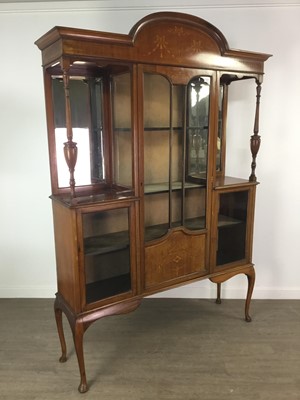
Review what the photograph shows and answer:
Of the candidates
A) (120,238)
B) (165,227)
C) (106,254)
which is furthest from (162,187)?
(106,254)

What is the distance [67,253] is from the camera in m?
1.91

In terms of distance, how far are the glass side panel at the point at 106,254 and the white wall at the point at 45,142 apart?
977 mm

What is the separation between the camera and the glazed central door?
2.05m

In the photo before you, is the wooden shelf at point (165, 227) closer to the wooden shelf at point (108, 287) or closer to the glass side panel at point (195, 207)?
the glass side panel at point (195, 207)

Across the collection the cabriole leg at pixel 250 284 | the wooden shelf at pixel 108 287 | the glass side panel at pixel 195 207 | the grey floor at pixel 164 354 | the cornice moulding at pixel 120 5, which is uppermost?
the cornice moulding at pixel 120 5

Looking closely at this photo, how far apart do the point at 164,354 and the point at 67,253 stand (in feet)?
3.27

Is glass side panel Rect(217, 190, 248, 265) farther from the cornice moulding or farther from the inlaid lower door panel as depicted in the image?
the cornice moulding

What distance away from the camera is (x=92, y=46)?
1696mm

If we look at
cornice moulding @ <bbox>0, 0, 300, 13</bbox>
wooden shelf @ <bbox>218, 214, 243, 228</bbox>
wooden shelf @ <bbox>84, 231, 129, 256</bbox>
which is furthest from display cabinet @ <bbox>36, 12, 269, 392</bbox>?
cornice moulding @ <bbox>0, 0, 300, 13</bbox>

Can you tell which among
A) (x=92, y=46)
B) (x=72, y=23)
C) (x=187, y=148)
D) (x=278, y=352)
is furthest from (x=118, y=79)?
(x=278, y=352)

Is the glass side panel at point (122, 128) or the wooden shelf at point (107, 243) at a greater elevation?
the glass side panel at point (122, 128)

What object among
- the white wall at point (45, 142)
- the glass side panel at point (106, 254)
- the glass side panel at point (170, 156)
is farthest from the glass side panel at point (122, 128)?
the white wall at point (45, 142)

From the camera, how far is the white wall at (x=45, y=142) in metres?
2.53

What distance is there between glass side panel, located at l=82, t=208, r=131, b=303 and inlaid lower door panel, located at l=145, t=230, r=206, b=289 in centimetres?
15
